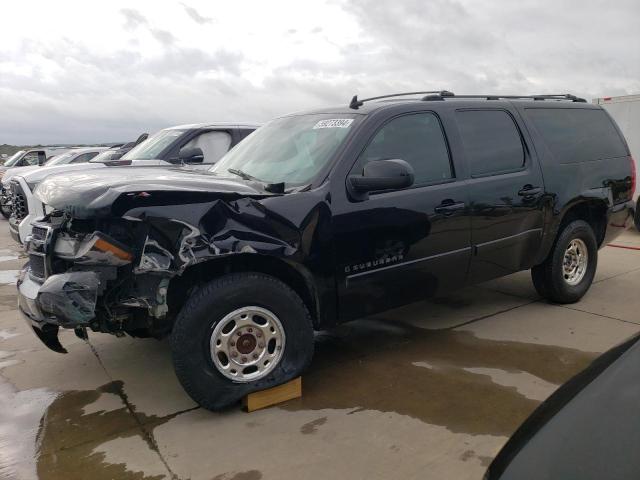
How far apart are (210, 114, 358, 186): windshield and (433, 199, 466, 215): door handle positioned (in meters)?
0.89

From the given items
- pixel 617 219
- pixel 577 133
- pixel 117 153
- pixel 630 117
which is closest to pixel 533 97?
pixel 577 133

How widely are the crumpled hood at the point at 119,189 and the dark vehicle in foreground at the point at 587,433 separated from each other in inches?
84.7

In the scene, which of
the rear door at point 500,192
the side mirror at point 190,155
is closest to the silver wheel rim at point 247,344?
the rear door at point 500,192

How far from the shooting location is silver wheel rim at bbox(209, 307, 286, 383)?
3.17 metres

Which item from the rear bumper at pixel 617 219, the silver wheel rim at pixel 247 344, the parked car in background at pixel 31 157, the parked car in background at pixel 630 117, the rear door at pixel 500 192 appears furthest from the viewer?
the parked car in background at pixel 31 157

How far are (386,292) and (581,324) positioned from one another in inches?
82.5

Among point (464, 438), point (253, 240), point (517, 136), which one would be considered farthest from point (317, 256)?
point (517, 136)

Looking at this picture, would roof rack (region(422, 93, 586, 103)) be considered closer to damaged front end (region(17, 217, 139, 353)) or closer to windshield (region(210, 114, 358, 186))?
windshield (region(210, 114, 358, 186))

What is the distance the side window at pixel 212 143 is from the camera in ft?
25.8

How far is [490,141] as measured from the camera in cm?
447

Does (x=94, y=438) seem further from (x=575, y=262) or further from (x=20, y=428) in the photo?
(x=575, y=262)

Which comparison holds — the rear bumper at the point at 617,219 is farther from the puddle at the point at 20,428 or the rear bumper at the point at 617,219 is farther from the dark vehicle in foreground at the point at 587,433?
the puddle at the point at 20,428

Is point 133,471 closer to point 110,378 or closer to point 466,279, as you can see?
point 110,378

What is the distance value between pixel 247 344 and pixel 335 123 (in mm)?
1732
